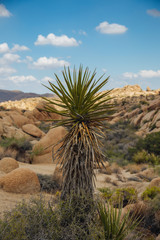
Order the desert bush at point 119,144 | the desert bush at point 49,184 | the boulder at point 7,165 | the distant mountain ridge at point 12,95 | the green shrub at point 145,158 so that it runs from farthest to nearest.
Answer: the distant mountain ridge at point 12,95 → the desert bush at point 119,144 → the green shrub at point 145,158 → the boulder at point 7,165 → the desert bush at point 49,184

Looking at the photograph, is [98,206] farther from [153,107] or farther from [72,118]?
[153,107]

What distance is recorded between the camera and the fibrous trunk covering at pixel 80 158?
14.6ft

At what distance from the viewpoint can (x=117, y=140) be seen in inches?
907

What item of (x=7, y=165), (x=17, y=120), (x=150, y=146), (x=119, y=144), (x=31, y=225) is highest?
(x=17, y=120)

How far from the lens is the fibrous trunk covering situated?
4.45m

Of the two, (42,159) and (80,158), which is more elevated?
(80,158)

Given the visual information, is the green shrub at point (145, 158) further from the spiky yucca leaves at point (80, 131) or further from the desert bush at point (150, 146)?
the spiky yucca leaves at point (80, 131)

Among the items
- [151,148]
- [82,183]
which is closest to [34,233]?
[82,183]

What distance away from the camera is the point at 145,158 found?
15406mm

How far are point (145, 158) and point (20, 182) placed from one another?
1040 cm

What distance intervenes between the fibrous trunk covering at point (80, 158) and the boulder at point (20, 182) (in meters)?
3.44

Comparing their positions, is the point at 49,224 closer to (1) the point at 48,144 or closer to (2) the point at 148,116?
(1) the point at 48,144

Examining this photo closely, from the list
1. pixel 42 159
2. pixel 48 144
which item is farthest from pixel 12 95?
A: pixel 42 159

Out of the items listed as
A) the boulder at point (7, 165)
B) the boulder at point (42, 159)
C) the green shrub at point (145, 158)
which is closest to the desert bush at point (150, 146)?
the green shrub at point (145, 158)
